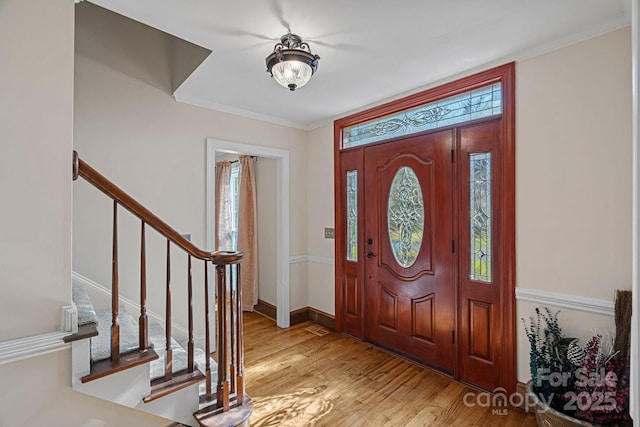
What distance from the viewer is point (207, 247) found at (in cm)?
289

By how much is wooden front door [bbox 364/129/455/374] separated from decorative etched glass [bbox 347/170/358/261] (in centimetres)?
17

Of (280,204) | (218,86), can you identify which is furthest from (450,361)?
(218,86)

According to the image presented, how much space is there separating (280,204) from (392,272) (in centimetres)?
153

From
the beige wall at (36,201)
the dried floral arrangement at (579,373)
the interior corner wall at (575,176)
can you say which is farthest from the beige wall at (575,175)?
the beige wall at (36,201)

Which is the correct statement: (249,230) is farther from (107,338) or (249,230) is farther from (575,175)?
(575,175)

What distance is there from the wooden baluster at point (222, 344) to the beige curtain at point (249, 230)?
2572 mm

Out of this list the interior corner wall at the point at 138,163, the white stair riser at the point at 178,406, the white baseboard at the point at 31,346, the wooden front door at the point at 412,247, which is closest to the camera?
the white baseboard at the point at 31,346

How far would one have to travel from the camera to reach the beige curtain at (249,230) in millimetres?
4227

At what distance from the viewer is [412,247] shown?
9.02ft

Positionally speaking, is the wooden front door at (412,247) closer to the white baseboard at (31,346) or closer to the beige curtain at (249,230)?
the beige curtain at (249,230)

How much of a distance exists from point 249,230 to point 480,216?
119 inches

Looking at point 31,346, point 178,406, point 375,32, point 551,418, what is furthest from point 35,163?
point 551,418

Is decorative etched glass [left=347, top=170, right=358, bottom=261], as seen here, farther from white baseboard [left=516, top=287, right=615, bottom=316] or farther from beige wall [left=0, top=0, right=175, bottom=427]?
beige wall [left=0, top=0, right=175, bottom=427]

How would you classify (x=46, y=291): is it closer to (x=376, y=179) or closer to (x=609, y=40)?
(x=376, y=179)
